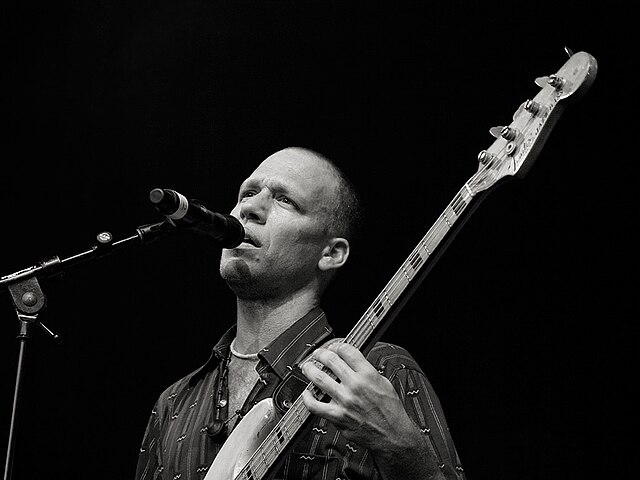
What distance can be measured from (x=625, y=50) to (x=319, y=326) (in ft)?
4.44

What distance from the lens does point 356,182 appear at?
11.0ft

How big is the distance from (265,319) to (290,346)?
0.16 meters

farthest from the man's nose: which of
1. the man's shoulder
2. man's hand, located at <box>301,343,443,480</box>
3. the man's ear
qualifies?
man's hand, located at <box>301,343,443,480</box>

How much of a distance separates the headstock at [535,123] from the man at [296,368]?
0.45m

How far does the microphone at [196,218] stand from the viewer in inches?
73.8

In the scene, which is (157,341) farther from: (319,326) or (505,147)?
(505,147)

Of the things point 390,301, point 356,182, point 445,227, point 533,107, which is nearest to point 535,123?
point 533,107

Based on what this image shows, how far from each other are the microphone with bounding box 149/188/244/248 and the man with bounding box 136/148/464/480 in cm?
26

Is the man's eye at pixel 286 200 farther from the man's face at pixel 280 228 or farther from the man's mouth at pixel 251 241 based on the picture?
the man's mouth at pixel 251 241

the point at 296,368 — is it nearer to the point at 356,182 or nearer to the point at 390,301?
the point at 390,301

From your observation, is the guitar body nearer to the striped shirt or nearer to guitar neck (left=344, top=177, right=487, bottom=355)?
the striped shirt

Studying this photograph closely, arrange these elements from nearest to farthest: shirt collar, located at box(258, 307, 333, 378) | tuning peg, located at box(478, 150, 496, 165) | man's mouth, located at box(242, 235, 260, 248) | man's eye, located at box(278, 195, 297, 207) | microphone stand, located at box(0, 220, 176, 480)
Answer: tuning peg, located at box(478, 150, 496, 165)
microphone stand, located at box(0, 220, 176, 480)
shirt collar, located at box(258, 307, 333, 378)
man's mouth, located at box(242, 235, 260, 248)
man's eye, located at box(278, 195, 297, 207)

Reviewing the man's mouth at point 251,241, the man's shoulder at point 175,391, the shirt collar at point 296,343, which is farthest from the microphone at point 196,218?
the man's shoulder at point 175,391

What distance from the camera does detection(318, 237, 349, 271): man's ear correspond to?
8.37 feet
